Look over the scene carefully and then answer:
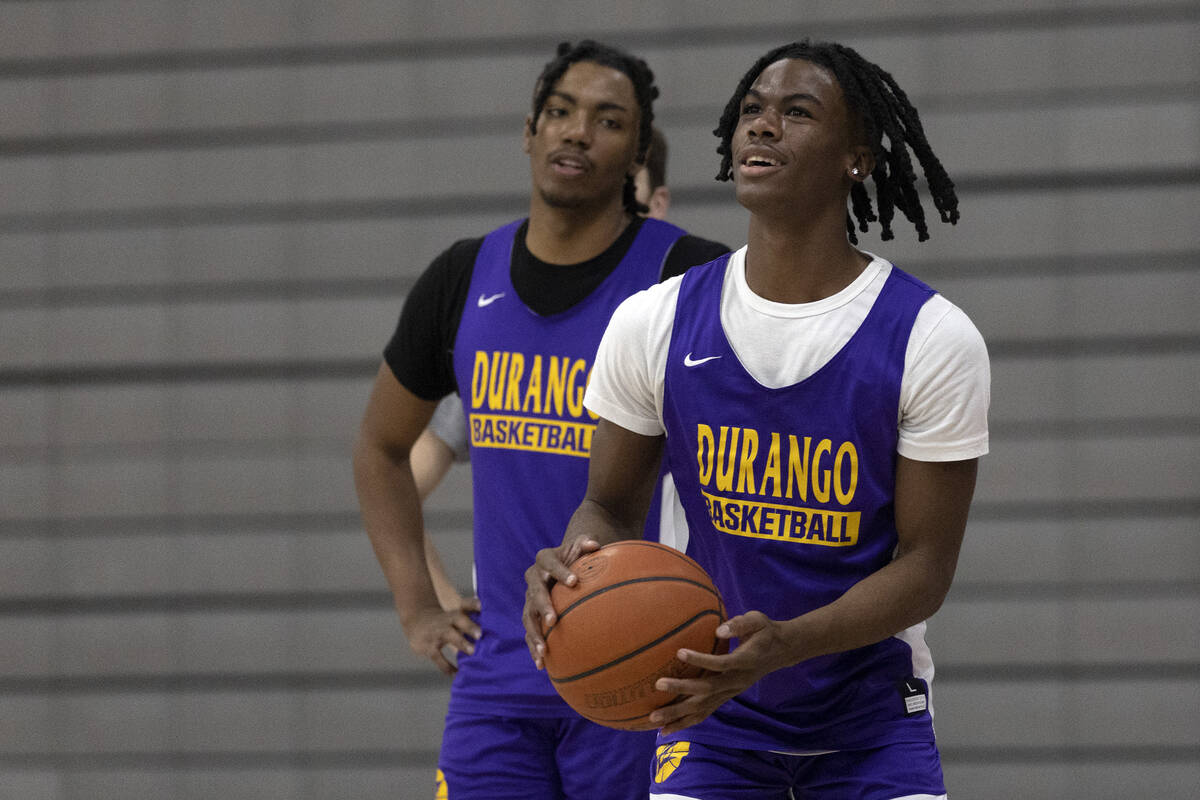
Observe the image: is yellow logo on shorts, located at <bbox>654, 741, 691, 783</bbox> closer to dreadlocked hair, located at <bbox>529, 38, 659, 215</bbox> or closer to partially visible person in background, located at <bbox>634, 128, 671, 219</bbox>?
dreadlocked hair, located at <bbox>529, 38, 659, 215</bbox>

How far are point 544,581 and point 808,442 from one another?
544 millimetres

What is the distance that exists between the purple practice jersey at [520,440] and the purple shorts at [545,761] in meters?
0.05

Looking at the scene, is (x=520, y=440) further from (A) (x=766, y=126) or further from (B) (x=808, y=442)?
(A) (x=766, y=126)

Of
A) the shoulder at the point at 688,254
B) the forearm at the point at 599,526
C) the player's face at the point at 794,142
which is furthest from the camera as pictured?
the shoulder at the point at 688,254

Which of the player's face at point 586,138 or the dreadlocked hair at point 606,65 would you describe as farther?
the dreadlocked hair at point 606,65

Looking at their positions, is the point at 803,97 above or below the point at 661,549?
above

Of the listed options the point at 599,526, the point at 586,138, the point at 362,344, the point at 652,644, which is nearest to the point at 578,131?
the point at 586,138

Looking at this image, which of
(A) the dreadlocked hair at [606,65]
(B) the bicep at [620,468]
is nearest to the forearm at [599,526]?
(B) the bicep at [620,468]

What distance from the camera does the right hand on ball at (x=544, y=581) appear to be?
8.00ft

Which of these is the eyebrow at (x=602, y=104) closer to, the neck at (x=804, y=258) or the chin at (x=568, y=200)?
the chin at (x=568, y=200)

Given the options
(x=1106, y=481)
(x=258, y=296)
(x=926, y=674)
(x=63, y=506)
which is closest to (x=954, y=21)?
(x=1106, y=481)

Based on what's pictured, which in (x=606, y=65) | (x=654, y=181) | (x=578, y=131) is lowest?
(x=654, y=181)

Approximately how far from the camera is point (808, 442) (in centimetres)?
250

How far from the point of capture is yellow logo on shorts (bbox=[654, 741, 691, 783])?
103 inches
